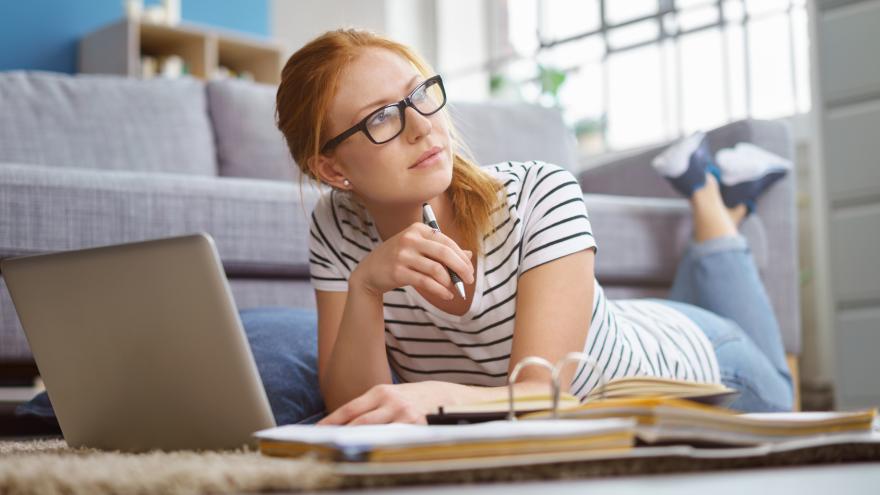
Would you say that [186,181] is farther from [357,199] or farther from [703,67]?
[703,67]

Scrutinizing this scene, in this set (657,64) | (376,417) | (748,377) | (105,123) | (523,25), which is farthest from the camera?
(523,25)

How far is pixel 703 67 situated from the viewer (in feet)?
15.9

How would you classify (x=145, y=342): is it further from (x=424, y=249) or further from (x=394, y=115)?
(x=394, y=115)

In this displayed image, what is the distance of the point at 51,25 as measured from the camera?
479 centimetres

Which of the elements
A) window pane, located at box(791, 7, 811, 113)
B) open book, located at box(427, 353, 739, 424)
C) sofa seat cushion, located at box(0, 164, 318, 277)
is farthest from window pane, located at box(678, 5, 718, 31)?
open book, located at box(427, 353, 739, 424)

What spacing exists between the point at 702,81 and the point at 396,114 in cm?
396

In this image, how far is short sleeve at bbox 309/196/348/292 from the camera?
54.8 inches

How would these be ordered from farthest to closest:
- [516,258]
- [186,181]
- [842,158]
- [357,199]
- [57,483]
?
[842,158] → [186,181] → [357,199] → [516,258] → [57,483]

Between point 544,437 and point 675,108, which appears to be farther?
point 675,108

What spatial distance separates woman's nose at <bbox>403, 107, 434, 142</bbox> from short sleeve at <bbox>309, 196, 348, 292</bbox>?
28 centimetres

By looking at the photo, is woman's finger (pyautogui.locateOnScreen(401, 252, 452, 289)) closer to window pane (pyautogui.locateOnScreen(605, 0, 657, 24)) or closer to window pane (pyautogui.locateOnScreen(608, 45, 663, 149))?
window pane (pyautogui.locateOnScreen(608, 45, 663, 149))

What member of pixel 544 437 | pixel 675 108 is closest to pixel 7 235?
pixel 544 437

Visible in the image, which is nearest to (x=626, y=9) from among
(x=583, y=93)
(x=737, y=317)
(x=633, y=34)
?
(x=633, y=34)

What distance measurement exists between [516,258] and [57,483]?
77cm
